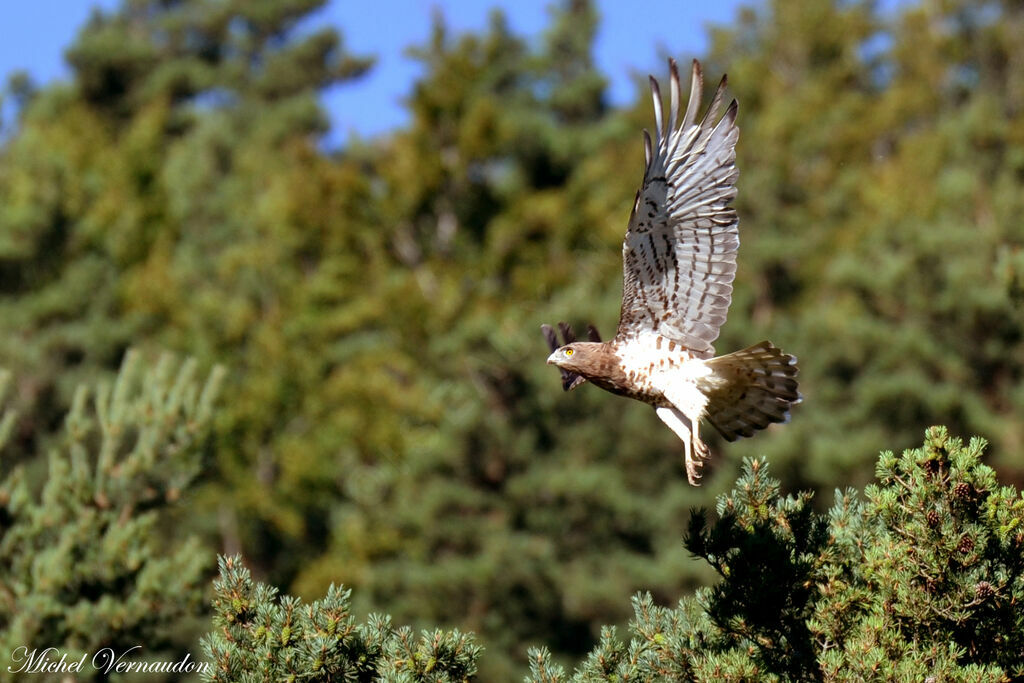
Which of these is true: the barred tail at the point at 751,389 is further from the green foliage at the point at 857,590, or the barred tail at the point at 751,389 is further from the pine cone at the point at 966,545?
the pine cone at the point at 966,545

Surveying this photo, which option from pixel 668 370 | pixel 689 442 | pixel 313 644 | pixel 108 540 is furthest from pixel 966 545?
pixel 108 540

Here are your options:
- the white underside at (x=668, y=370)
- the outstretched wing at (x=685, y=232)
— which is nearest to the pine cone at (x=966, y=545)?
the white underside at (x=668, y=370)

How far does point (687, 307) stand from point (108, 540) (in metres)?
4.37

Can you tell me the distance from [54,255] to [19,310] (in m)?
1.56

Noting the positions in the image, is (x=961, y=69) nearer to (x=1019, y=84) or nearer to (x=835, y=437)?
(x=1019, y=84)

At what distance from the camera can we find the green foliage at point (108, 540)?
8703mm

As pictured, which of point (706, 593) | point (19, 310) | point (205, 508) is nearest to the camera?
point (706, 593)

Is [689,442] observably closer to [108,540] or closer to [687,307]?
[687,307]

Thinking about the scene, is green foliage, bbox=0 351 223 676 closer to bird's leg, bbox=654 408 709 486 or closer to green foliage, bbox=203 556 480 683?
green foliage, bbox=203 556 480 683

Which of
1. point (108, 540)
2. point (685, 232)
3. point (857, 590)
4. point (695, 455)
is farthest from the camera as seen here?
point (108, 540)

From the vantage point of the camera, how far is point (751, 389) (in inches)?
258

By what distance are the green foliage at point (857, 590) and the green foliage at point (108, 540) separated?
4.38m

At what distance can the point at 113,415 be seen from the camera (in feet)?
31.4

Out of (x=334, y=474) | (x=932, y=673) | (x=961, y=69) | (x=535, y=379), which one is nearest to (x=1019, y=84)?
(x=961, y=69)
